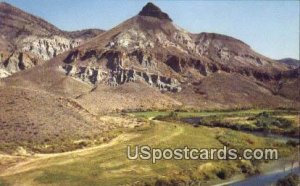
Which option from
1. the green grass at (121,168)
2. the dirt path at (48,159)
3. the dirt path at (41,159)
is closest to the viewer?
the green grass at (121,168)

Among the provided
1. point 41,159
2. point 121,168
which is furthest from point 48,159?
point 121,168

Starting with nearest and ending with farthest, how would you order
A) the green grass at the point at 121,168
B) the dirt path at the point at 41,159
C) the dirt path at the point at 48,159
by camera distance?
1. the green grass at the point at 121,168
2. the dirt path at the point at 41,159
3. the dirt path at the point at 48,159

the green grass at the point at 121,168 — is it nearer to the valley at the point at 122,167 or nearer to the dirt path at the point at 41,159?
the valley at the point at 122,167

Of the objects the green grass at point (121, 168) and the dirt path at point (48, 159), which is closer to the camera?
the green grass at point (121, 168)

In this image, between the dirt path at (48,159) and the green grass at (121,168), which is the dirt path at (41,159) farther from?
the green grass at (121,168)

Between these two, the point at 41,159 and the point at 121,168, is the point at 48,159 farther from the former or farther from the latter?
the point at 121,168

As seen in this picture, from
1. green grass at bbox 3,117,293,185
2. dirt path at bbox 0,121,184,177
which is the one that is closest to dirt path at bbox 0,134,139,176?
dirt path at bbox 0,121,184,177

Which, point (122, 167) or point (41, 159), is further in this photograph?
point (41, 159)

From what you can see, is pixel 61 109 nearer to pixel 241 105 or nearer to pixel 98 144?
pixel 98 144

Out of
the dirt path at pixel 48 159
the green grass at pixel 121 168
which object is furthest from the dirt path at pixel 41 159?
the green grass at pixel 121 168

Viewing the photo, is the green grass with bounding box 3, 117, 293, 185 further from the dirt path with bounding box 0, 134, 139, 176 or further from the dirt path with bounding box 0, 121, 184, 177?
the dirt path with bounding box 0, 134, 139, 176

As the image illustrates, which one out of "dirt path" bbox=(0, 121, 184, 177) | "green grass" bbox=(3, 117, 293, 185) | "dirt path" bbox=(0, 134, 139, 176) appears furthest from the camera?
"dirt path" bbox=(0, 121, 184, 177)
